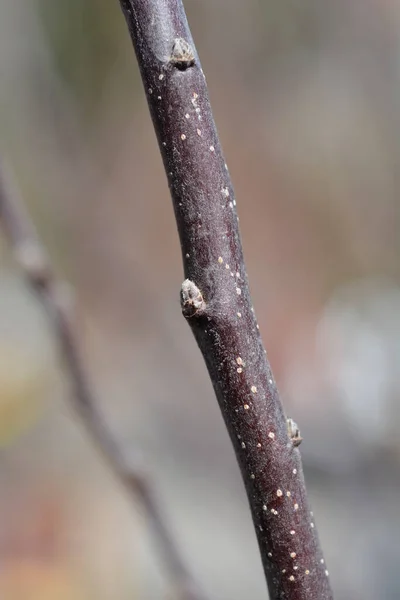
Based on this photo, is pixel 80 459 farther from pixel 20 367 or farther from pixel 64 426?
pixel 20 367

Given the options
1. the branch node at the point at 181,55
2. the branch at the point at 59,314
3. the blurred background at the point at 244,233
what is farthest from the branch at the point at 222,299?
the blurred background at the point at 244,233

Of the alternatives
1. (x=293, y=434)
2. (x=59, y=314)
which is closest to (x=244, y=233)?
(x=59, y=314)

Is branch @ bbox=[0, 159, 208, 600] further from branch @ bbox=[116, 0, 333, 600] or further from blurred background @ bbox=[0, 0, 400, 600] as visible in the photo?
blurred background @ bbox=[0, 0, 400, 600]

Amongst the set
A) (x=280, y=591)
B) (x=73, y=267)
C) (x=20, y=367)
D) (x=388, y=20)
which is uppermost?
(x=388, y=20)

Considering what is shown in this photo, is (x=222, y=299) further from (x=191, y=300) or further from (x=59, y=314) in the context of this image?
(x=59, y=314)

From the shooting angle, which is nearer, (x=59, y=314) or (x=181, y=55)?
(x=181, y=55)

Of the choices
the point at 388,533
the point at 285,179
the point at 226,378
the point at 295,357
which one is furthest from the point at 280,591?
the point at 285,179

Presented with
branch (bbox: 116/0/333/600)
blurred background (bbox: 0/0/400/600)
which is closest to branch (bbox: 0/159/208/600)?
branch (bbox: 116/0/333/600)
